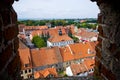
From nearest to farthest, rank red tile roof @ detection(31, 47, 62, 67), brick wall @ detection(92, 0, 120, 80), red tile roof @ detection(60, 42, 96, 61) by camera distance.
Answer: brick wall @ detection(92, 0, 120, 80)
red tile roof @ detection(31, 47, 62, 67)
red tile roof @ detection(60, 42, 96, 61)

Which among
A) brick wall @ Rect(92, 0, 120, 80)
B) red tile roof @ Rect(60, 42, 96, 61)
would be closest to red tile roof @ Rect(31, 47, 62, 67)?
red tile roof @ Rect(60, 42, 96, 61)

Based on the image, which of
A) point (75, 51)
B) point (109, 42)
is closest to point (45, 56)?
point (75, 51)

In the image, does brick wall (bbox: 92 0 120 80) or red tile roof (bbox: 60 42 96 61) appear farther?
red tile roof (bbox: 60 42 96 61)

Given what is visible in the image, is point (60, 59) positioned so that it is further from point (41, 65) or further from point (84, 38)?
point (84, 38)

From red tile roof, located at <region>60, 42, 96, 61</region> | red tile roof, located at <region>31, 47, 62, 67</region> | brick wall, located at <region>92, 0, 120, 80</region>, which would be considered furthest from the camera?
red tile roof, located at <region>60, 42, 96, 61</region>

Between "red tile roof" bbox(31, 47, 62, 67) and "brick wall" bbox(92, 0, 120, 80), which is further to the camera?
"red tile roof" bbox(31, 47, 62, 67)

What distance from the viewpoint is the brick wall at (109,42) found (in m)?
1.42

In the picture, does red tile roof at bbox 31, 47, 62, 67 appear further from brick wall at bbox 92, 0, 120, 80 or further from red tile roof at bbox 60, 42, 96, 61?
brick wall at bbox 92, 0, 120, 80

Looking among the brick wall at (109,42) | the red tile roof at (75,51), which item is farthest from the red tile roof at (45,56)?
the brick wall at (109,42)

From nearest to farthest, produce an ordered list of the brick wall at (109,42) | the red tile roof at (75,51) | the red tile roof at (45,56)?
the brick wall at (109,42) < the red tile roof at (45,56) < the red tile roof at (75,51)

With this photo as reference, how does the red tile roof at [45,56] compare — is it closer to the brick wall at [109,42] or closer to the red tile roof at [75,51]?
the red tile roof at [75,51]

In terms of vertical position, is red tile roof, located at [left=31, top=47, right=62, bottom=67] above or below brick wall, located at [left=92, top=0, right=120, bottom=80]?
below

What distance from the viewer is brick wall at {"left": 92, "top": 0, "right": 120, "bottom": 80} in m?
1.42

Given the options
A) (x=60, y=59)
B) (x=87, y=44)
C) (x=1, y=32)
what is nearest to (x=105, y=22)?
(x=1, y=32)
